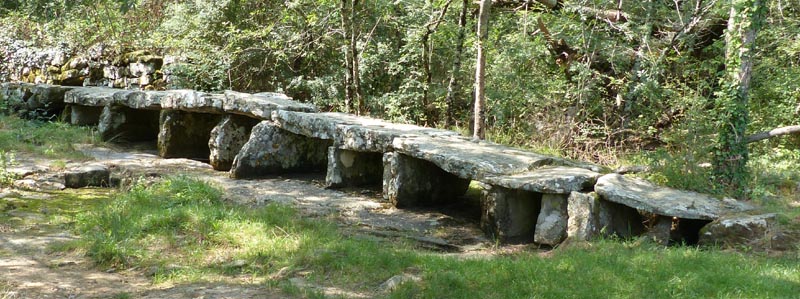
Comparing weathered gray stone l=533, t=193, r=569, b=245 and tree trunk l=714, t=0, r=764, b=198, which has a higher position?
tree trunk l=714, t=0, r=764, b=198

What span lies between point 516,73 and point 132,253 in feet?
24.0

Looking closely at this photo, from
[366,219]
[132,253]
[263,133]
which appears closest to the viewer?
[132,253]

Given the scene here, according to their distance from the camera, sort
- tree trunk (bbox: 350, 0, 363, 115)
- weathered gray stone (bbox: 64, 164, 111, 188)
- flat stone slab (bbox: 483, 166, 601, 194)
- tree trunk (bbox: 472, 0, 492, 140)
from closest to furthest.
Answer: flat stone slab (bbox: 483, 166, 601, 194), weathered gray stone (bbox: 64, 164, 111, 188), tree trunk (bbox: 472, 0, 492, 140), tree trunk (bbox: 350, 0, 363, 115)

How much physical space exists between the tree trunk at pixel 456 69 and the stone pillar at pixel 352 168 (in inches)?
120

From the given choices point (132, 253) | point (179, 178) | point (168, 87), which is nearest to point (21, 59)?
point (168, 87)

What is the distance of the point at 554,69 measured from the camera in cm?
1197

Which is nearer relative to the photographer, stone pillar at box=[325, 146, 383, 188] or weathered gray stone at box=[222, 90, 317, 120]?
stone pillar at box=[325, 146, 383, 188]

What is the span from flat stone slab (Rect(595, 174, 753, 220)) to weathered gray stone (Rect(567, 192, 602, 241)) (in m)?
0.14

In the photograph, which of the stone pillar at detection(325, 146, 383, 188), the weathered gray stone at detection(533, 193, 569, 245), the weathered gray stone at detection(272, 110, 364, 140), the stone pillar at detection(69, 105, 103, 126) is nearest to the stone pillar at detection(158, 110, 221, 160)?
the weathered gray stone at detection(272, 110, 364, 140)

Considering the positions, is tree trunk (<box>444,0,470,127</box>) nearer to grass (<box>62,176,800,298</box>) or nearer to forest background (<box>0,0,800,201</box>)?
forest background (<box>0,0,800,201</box>)

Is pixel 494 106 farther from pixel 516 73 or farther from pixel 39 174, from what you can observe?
pixel 39 174

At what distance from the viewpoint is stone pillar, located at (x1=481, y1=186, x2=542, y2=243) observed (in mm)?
6879

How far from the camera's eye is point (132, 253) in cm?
602

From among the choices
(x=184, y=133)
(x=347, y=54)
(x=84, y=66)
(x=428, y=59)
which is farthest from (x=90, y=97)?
(x=428, y=59)
